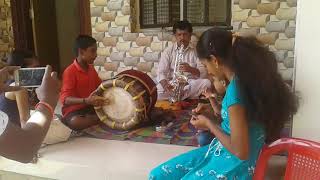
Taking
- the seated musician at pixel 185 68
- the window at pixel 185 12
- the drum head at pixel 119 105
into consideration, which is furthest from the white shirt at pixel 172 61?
the drum head at pixel 119 105

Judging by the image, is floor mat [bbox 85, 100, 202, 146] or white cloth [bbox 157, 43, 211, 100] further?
white cloth [bbox 157, 43, 211, 100]

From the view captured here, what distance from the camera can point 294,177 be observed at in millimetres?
1430

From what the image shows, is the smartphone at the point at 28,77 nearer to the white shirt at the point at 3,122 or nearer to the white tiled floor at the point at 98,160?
the white shirt at the point at 3,122

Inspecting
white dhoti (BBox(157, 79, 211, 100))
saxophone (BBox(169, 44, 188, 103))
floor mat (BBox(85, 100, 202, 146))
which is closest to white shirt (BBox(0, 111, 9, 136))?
floor mat (BBox(85, 100, 202, 146))

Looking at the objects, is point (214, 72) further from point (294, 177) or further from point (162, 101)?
point (162, 101)

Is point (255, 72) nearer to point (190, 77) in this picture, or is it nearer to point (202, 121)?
point (202, 121)

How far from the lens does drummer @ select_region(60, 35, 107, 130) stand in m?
2.65

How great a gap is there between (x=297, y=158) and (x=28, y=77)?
45.7 inches

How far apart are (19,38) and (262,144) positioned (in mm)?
4479

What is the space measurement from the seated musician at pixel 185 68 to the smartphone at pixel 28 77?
1925 millimetres

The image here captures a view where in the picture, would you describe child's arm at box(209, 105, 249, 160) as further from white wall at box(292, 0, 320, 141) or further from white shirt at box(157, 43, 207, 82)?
white shirt at box(157, 43, 207, 82)

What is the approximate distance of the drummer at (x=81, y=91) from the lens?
265 centimetres

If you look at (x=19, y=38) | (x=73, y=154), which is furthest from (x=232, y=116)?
(x=19, y=38)

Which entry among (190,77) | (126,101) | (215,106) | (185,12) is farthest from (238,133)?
(185,12)
